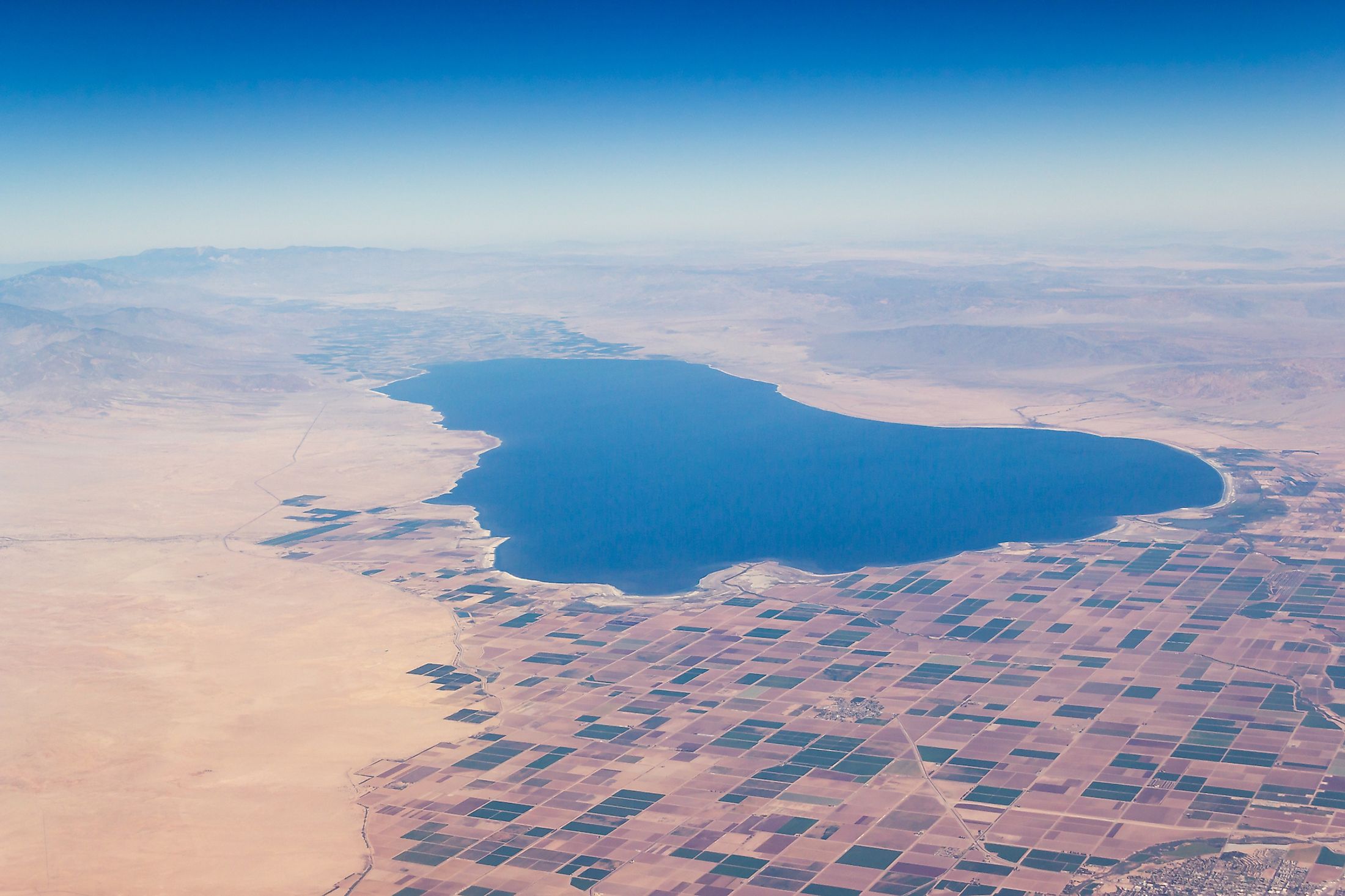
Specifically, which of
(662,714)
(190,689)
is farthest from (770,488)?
(190,689)

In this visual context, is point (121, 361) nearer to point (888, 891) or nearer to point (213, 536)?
point (213, 536)

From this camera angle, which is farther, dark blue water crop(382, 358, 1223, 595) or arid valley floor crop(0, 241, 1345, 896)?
dark blue water crop(382, 358, 1223, 595)

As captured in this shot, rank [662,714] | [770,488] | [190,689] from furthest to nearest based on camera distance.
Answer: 1. [770,488]
2. [190,689]
3. [662,714]

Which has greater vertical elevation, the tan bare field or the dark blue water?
the dark blue water

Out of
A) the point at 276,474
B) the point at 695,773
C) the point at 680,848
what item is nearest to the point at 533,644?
the point at 695,773

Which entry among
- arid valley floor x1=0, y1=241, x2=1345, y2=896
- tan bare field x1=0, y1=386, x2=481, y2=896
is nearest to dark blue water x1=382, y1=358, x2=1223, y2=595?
arid valley floor x1=0, y1=241, x2=1345, y2=896

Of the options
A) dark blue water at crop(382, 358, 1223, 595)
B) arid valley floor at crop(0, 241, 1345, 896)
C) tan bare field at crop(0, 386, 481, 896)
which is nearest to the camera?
arid valley floor at crop(0, 241, 1345, 896)

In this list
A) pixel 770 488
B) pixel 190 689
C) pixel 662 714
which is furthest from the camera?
pixel 770 488

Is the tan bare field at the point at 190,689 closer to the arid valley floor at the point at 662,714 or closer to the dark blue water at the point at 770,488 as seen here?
the arid valley floor at the point at 662,714

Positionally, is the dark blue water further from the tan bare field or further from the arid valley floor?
the tan bare field

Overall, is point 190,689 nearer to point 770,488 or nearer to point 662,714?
point 662,714
